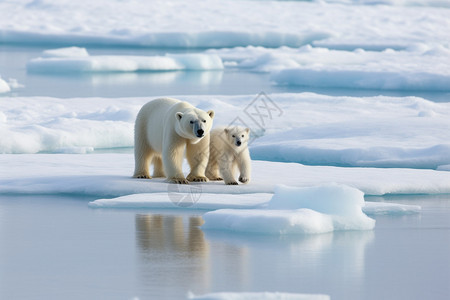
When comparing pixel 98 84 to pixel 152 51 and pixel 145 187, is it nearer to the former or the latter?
pixel 152 51

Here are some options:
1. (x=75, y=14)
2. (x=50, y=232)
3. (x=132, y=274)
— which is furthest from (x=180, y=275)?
(x=75, y=14)

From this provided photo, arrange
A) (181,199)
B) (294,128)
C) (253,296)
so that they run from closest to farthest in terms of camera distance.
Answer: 1. (253,296)
2. (181,199)
3. (294,128)

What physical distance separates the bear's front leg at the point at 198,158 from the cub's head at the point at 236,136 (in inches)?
7.1

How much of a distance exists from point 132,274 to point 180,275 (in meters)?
0.25

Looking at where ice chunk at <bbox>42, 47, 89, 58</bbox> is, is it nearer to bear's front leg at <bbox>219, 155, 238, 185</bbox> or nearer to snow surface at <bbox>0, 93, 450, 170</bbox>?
snow surface at <bbox>0, 93, 450, 170</bbox>

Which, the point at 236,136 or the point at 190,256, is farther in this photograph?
the point at 236,136

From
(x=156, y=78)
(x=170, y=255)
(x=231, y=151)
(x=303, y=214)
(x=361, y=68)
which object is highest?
(x=231, y=151)

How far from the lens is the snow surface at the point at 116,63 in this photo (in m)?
21.5

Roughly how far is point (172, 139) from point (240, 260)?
193cm

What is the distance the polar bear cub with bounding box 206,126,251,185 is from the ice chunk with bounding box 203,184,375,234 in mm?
891

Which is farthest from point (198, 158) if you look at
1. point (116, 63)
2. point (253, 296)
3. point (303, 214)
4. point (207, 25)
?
point (207, 25)

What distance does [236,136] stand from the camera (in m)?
6.60

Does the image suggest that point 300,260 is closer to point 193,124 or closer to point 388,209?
point 388,209

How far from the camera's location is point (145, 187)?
673 centimetres
